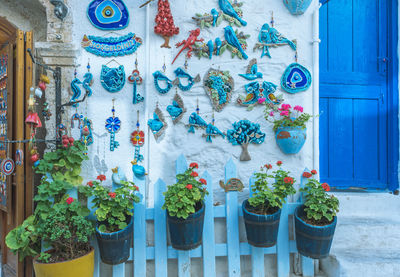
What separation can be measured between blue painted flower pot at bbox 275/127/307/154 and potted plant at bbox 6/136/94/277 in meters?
1.71

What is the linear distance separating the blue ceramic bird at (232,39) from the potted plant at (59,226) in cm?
161

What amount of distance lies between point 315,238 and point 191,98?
155 cm

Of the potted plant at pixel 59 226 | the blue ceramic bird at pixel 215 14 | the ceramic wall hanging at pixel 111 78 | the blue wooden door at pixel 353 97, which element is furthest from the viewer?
the blue wooden door at pixel 353 97

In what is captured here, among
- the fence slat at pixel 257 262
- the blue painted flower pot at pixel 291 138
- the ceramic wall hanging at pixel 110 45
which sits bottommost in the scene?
the fence slat at pixel 257 262

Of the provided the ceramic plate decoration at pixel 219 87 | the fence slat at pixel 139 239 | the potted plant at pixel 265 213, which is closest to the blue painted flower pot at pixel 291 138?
the potted plant at pixel 265 213

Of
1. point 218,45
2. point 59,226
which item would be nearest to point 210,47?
point 218,45

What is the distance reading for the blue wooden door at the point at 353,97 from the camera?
267 cm

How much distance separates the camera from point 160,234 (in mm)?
2150

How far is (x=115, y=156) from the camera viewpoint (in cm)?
231

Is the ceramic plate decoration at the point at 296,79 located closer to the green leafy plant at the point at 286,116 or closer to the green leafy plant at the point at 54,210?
the green leafy plant at the point at 286,116

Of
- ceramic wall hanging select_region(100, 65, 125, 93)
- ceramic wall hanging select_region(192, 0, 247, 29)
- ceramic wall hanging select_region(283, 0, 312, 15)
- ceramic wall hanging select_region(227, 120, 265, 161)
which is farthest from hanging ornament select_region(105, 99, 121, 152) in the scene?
ceramic wall hanging select_region(283, 0, 312, 15)

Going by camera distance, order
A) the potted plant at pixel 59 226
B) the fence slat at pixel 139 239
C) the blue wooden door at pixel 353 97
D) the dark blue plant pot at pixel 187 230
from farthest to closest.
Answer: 1. the blue wooden door at pixel 353 97
2. the fence slat at pixel 139 239
3. the dark blue plant pot at pixel 187 230
4. the potted plant at pixel 59 226

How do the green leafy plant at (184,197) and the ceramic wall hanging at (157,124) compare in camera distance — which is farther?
the ceramic wall hanging at (157,124)

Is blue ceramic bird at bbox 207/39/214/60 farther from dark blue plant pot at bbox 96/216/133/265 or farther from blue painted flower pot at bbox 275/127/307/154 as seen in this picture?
dark blue plant pot at bbox 96/216/133/265
